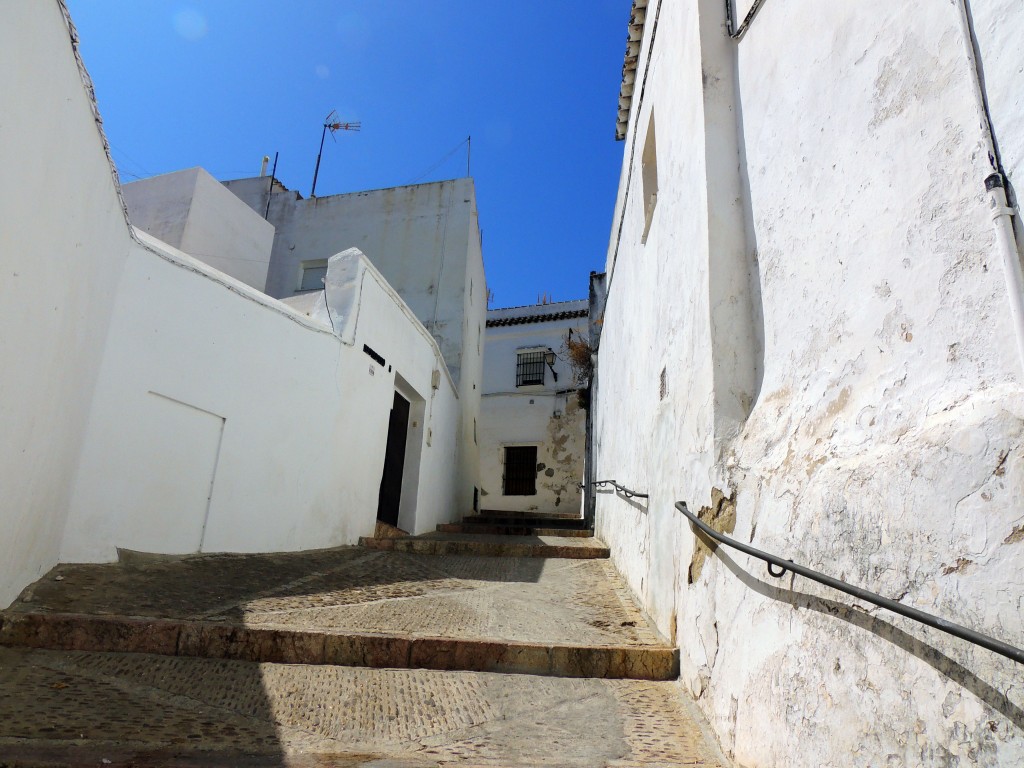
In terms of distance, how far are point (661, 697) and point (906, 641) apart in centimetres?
143

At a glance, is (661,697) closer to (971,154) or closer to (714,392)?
A: (714,392)

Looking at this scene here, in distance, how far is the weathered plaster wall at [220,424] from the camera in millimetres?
4180

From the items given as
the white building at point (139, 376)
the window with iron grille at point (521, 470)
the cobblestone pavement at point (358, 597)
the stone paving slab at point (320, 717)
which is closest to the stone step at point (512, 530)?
the white building at point (139, 376)

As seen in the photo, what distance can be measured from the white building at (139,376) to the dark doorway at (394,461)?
0.86 meters

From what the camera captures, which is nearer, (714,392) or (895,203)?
(895,203)

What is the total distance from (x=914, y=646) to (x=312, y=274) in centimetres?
1237

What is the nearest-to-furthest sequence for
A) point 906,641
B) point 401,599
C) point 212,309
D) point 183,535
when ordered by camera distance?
point 906,641
point 401,599
point 183,535
point 212,309

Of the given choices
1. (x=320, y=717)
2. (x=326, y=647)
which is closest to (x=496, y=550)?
(x=326, y=647)

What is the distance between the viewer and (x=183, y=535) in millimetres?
4633

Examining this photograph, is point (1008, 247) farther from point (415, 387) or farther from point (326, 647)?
point (415, 387)

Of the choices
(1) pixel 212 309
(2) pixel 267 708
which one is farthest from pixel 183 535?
(2) pixel 267 708

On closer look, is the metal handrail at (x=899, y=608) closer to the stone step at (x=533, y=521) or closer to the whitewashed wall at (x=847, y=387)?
the whitewashed wall at (x=847, y=387)

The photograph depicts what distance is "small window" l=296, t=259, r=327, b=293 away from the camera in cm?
1219

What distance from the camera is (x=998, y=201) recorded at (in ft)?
4.01
